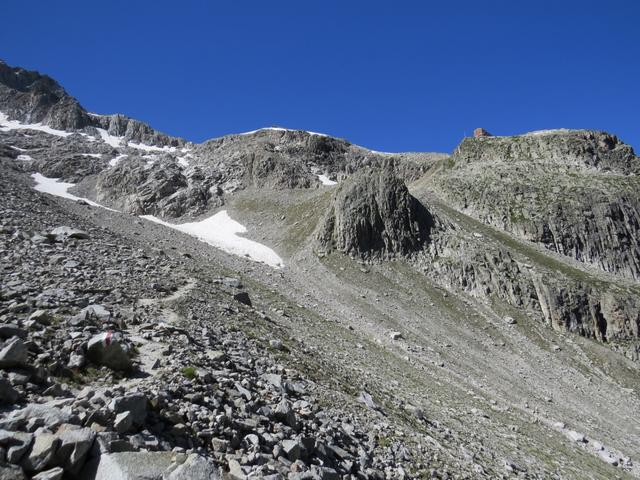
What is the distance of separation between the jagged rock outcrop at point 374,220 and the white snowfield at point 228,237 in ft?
28.6

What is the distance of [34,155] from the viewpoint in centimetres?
11512

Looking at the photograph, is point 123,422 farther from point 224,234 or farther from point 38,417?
point 224,234

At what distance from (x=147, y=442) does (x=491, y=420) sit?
2254 cm

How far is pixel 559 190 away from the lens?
246 ft

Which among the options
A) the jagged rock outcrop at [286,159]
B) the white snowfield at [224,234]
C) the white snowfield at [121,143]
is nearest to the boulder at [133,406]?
the white snowfield at [224,234]

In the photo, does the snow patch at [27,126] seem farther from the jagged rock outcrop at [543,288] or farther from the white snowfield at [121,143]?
the jagged rock outcrop at [543,288]

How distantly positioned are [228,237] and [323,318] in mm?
39877

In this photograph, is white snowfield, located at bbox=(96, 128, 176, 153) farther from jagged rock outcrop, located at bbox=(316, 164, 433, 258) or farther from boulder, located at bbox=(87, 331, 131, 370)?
boulder, located at bbox=(87, 331, 131, 370)

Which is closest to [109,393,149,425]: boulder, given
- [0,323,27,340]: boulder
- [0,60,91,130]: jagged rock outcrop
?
[0,323,27,340]: boulder

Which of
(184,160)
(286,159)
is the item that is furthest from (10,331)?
(184,160)

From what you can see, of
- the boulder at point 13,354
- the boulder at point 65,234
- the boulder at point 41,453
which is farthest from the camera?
the boulder at point 65,234

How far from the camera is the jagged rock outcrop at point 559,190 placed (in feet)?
226

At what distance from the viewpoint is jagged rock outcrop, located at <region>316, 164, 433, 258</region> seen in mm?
58750

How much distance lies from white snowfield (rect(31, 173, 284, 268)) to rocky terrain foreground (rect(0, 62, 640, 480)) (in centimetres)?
69
